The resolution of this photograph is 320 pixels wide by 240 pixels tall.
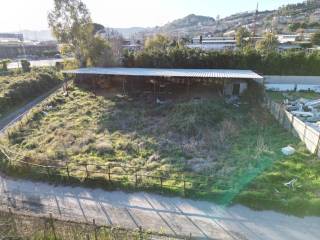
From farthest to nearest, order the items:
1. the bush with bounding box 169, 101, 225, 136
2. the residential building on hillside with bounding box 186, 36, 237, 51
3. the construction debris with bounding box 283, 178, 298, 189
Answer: the residential building on hillside with bounding box 186, 36, 237, 51 < the bush with bounding box 169, 101, 225, 136 < the construction debris with bounding box 283, 178, 298, 189

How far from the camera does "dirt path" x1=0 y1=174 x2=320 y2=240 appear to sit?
8.30 metres

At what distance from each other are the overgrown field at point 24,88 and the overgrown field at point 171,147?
4.10 meters

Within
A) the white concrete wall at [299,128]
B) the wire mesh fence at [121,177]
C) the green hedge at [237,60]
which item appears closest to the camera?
the wire mesh fence at [121,177]

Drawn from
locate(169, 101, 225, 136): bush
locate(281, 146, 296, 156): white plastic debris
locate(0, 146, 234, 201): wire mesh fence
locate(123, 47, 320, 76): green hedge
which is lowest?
locate(0, 146, 234, 201): wire mesh fence

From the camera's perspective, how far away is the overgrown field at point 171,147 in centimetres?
1050

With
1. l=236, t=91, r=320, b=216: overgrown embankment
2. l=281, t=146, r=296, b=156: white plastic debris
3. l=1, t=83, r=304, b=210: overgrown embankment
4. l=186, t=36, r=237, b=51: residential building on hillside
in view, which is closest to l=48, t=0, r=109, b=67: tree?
l=1, t=83, r=304, b=210: overgrown embankment

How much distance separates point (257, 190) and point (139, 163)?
541cm

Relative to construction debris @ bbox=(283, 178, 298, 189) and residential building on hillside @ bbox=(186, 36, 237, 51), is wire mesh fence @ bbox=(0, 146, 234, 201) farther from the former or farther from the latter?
residential building on hillside @ bbox=(186, 36, 237, 51)

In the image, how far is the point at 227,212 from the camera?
9148 mm

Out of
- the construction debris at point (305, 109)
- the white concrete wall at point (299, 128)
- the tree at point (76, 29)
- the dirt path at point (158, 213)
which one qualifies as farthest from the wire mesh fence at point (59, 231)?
the tree at point (76, 29)

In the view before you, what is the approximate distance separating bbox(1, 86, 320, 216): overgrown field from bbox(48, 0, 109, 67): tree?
33.3 feet

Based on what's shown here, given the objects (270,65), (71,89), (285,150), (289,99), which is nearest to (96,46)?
(71,89)

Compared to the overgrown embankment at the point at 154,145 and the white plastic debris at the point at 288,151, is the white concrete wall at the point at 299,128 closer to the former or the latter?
→ the overgrown embankment at the point at 154,145

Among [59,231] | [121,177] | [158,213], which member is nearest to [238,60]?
[121,177]
